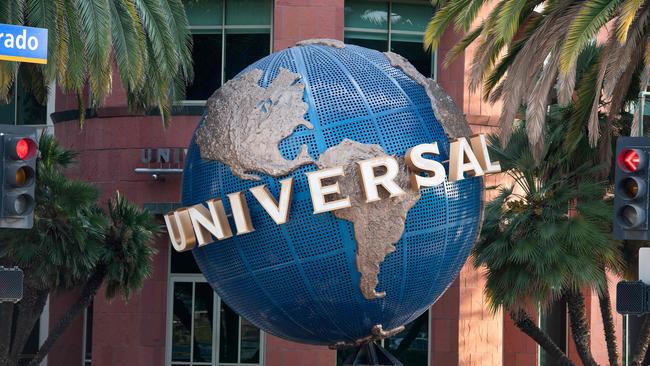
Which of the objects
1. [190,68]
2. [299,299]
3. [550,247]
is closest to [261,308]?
[299,299]

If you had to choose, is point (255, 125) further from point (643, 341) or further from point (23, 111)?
point (23, 111)

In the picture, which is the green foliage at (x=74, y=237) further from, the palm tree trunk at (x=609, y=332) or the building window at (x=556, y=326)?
the building window at (x=556, y=326)

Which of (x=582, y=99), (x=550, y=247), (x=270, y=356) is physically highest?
(x=582, y=99)

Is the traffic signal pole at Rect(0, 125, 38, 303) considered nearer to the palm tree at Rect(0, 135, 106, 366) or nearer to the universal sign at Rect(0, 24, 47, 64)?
the universal sign at Rect(0, 24, 47, 64)

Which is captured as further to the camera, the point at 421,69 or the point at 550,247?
the point at 421,69

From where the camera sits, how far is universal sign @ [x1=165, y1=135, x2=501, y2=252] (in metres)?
15.6

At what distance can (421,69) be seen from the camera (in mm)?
27938

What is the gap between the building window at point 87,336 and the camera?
29.1 m

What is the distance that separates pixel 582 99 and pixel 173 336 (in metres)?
10.4

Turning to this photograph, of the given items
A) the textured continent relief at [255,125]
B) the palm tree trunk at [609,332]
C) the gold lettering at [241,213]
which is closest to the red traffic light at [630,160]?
the textured continent relief at [255,125]

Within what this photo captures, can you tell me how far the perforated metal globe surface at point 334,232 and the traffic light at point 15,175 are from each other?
141 inches

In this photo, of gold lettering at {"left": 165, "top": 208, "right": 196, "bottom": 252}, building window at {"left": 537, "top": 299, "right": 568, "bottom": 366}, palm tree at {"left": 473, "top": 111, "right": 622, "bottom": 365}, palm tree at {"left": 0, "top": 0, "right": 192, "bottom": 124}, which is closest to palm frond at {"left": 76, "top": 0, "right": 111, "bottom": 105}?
palm tree at {"left": 0, "top": 0, "right": 192, "bottom": 124}

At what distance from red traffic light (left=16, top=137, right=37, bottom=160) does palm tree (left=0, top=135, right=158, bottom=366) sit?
9.23 m

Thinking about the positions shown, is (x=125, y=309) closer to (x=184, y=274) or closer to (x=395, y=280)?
(x=184, y=274)
